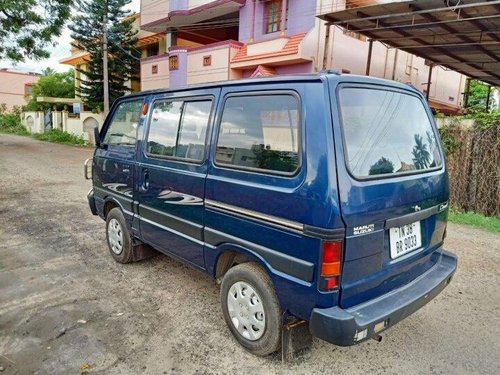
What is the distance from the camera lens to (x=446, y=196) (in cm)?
306

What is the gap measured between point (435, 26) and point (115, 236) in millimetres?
8353

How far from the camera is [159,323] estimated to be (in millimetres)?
3227

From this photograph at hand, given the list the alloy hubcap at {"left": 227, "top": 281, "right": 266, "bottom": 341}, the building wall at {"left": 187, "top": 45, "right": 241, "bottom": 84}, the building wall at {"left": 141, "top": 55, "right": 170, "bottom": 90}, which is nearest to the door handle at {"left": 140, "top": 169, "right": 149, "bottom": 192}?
the alloy hubcap at {"left": 227, "top": 281, "right": 266, "bottom": 341}

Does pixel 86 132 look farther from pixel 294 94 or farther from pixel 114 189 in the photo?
pixel 294 94

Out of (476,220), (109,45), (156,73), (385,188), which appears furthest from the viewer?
(109,45)

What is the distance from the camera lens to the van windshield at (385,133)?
2.39 meters

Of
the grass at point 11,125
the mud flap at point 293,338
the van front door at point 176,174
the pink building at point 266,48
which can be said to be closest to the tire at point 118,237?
the van front door at point 176,174

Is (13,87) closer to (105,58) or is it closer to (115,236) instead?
(105,58)

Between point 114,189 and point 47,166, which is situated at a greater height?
point 114,189

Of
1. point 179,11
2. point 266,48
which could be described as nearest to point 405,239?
point 266,48

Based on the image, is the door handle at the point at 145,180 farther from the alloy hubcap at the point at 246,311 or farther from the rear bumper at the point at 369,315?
the rear bumper at the point at 369,315

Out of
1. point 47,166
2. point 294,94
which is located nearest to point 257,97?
point 294,94

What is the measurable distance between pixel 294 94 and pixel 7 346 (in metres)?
2.86

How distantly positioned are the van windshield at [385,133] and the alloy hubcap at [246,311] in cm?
117
